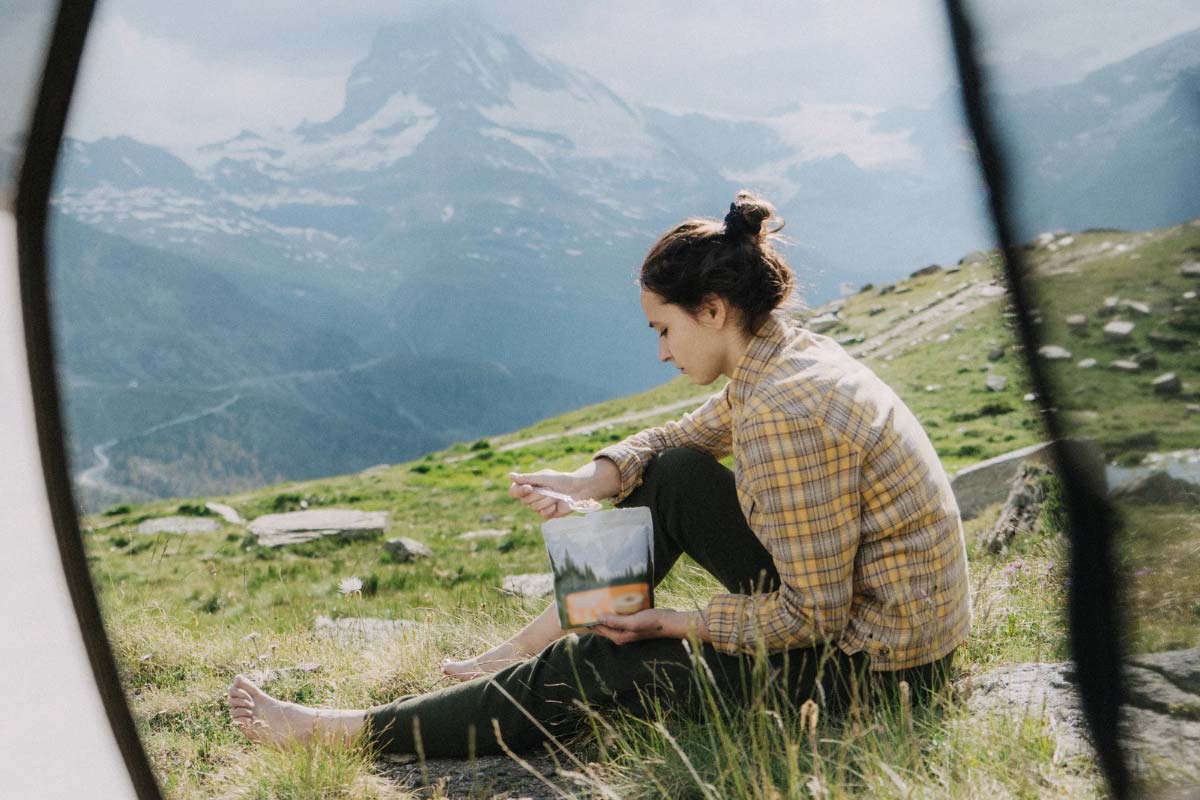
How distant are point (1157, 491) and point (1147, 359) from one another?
178 mm

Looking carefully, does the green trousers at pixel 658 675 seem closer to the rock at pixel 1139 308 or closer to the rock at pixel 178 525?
the rock at pixel 1139 308

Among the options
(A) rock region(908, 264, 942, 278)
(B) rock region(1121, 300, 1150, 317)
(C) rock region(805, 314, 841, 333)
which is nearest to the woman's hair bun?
(B) rock region(1121, 300, 1150, 317)

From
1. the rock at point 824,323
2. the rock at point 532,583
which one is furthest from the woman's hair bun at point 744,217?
the rock at point 824,323

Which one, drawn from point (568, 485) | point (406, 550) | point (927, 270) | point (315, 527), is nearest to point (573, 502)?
point (568, 485)

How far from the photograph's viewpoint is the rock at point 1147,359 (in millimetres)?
1197

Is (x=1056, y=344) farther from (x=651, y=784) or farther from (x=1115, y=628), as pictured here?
(x=651, y=784)

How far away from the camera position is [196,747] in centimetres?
271

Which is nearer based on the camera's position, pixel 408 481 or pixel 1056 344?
pixel 1056 344

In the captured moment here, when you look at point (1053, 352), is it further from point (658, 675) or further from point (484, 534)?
point (484, 534)

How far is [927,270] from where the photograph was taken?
119 feet

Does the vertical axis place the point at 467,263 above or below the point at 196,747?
above

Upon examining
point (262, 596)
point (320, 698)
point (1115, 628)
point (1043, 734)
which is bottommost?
point (262, 596)

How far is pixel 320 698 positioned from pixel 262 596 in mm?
4168

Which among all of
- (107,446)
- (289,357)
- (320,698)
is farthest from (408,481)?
(289,357)
